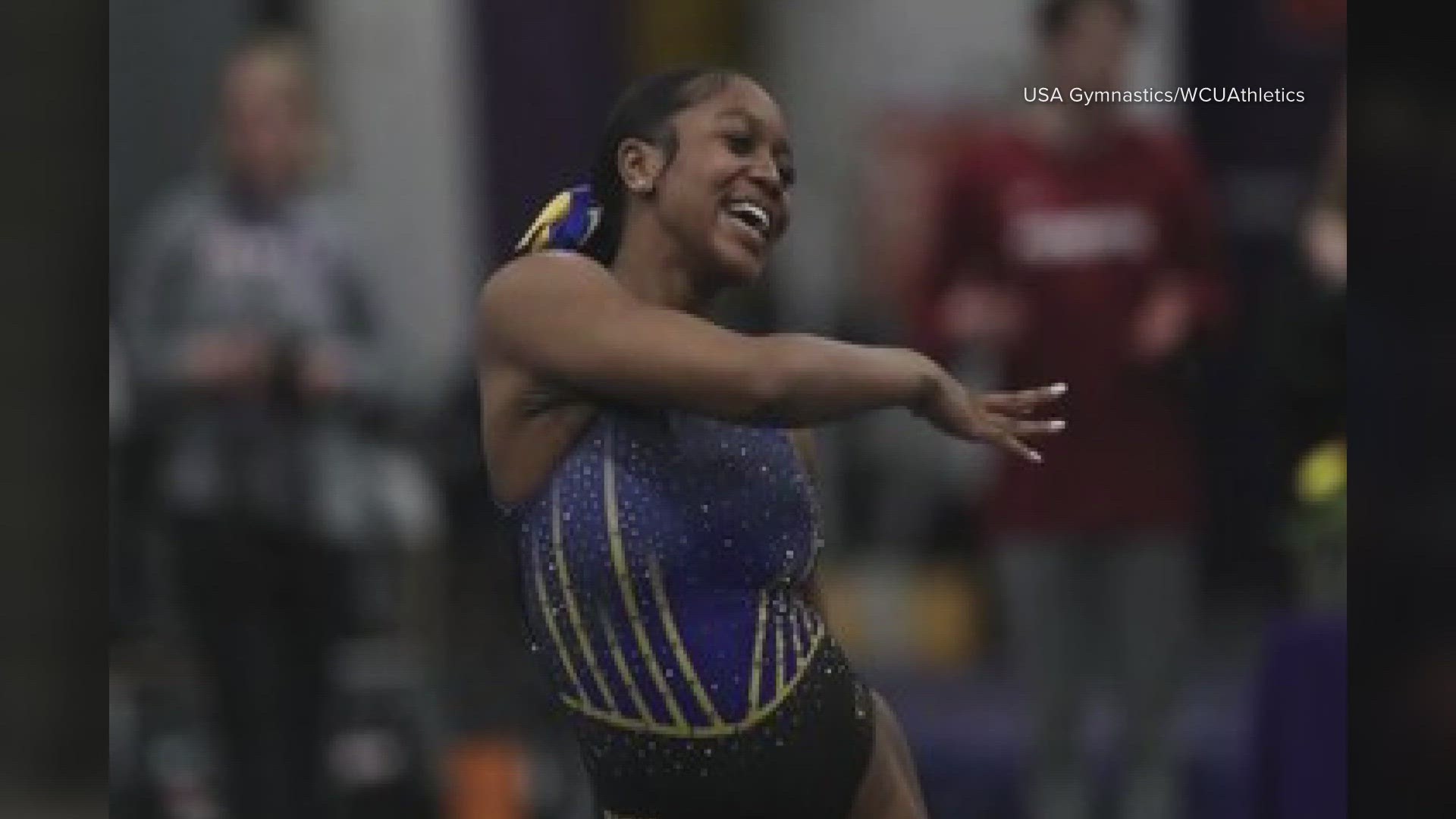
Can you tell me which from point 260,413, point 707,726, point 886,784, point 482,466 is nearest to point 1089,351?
point 482,466

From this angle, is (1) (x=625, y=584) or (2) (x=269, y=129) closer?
(1) (x=625, y=584)

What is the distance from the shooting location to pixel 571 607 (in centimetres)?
399

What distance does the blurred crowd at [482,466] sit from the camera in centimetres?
644

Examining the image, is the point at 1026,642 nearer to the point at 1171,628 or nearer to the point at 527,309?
the point at 1171,628

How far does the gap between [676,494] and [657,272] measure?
25cm

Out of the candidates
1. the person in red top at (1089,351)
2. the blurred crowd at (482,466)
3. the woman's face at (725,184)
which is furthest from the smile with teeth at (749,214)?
the person in red top at (1089,351)

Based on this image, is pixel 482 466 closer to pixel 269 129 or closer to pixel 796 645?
pixel 269 129

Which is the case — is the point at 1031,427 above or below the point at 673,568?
above

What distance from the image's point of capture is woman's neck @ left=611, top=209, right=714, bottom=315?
4016 millimetres

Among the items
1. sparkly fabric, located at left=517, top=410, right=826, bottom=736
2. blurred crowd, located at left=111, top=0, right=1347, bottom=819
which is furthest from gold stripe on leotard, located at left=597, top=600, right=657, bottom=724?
blurred crowd, located at left=111, top=0, right=1347, bottom=819

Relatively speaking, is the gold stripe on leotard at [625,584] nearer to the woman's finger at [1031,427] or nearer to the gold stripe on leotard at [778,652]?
the gold stripe on leotard at [778,652]

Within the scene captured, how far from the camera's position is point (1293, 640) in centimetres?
580

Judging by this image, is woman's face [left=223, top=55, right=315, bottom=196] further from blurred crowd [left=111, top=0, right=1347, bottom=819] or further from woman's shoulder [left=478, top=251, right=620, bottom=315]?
woman's shoulder [left=478, top=251, right=620, bottom=315]

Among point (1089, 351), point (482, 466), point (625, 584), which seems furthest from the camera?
point (482, 466)
